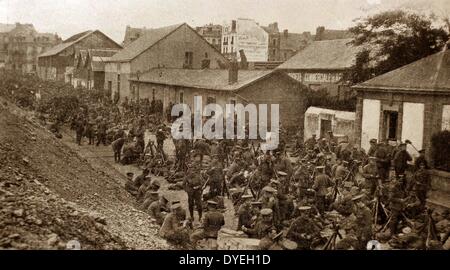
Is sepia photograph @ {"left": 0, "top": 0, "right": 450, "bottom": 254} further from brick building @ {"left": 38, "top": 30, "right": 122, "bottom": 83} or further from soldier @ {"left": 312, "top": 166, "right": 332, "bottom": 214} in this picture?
brick building @ {"left": 38, "top": 30, "right": 122, "bottom": 83}

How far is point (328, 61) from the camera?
34.6 m

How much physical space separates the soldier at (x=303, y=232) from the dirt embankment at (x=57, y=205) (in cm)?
263

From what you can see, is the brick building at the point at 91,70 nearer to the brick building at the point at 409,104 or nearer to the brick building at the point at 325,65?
the brick building at the point at 325,65

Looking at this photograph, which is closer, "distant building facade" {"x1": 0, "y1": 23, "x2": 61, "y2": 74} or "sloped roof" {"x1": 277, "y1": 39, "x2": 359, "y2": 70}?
"sloped roof" {"x1": 277, "y1": 39, "x2": 359, "y2": 70}

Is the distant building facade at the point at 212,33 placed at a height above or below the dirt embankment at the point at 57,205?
above

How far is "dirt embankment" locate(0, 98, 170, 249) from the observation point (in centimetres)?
780

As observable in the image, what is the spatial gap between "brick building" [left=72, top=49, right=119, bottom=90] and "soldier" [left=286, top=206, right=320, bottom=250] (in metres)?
37.1

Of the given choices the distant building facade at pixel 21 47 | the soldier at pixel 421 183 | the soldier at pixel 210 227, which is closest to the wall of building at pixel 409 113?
the soldier at pixel 421 183


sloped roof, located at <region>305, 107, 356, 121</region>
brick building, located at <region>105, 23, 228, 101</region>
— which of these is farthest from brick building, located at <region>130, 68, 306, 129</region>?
brick building, located at <region>105, 23, 228, 101</region>

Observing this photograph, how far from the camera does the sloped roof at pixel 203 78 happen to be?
26.1 m

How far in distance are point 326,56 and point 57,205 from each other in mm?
29711

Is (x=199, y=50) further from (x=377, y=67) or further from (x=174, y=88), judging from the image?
(x=377, y=67)
